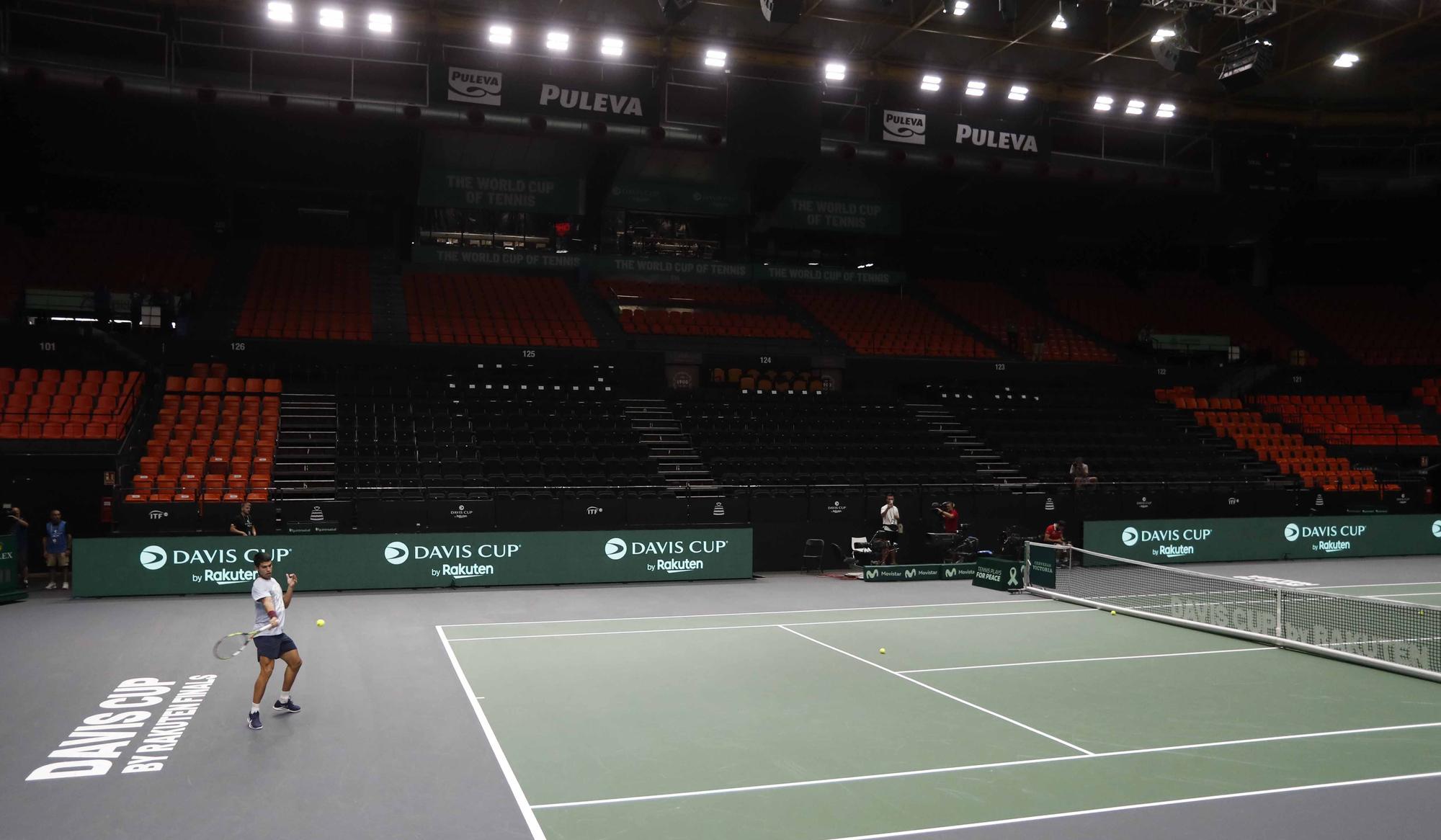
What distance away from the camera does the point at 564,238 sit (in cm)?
3553

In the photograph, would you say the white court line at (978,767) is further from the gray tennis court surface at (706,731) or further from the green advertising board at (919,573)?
the green advertising board at (919,573)

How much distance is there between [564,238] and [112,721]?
87.9 ft

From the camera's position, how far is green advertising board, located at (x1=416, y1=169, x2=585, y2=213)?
108ft

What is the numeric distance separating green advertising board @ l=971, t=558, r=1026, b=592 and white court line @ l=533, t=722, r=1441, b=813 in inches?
392

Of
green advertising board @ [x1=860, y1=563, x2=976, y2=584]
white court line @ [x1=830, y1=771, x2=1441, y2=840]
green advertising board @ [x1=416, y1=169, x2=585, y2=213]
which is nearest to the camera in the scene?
white court line @ [x1=830, y1=771, x2=1441, y2=840]

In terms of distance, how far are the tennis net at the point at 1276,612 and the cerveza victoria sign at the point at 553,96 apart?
612 inches

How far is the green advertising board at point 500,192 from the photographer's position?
108ft

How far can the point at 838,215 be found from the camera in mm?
37031

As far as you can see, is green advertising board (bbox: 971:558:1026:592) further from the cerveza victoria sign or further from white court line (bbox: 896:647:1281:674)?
the cerveza victoria sign

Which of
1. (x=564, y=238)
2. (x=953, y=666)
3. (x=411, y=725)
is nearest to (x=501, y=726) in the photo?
(x=411, y=725)

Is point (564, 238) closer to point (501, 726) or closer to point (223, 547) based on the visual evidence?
point (223, 547)

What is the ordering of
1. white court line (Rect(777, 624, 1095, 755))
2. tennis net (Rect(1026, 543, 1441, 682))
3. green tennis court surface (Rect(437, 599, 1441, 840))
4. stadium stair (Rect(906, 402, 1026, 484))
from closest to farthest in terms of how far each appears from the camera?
green tennis court surface (Rect(437, 599, 1441, 840)), white court line (Rect(777, 624, 1095, 755)), tennis net (Rect(1026, 543, 1441, 682)), stadium stair (Rect(906, 402, 1026, 484))

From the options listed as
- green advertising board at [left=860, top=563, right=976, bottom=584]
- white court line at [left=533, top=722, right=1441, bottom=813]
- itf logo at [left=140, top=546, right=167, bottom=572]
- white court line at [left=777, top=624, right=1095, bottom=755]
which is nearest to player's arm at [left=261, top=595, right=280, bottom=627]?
white court line at [left=533, top=722, right=1441, bottom=813]

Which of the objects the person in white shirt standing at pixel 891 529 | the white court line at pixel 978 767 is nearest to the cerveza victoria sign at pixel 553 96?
the person in white shirt standing at pixel 891 529
